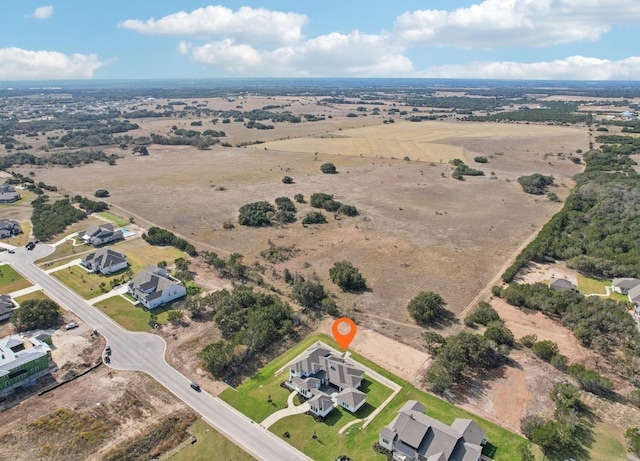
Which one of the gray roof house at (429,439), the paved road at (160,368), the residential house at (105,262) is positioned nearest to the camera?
the gray roof house at (429,439)

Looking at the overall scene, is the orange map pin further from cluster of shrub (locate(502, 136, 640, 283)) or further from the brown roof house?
cluster of shrub (locate(502, 136, 640, 283))

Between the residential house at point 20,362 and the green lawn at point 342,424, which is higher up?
the residential house at point 20,362

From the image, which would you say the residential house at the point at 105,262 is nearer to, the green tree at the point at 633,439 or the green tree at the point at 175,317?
the green tree at the point at 175,317

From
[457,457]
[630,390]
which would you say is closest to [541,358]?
[630,390]

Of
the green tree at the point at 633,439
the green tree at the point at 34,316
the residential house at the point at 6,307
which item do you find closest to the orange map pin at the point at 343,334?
the green tree at the point at 633,439

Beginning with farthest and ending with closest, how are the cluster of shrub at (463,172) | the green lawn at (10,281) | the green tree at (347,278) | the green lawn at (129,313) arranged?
1. the cluster of shrub at (463,172)
2. the green lawn at (10,281)
3. the green tree at (347,278)
4. the green lawn at (129,313)

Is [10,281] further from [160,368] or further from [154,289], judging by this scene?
[160,368]

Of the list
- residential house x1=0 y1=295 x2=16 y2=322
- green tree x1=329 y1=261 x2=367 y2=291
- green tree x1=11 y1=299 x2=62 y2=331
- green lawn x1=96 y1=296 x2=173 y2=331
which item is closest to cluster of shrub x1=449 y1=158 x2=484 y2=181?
green tree x1=329 y1=261 x2=367 y2=291

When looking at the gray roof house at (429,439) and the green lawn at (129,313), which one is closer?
the gray roof house at (429,439)
